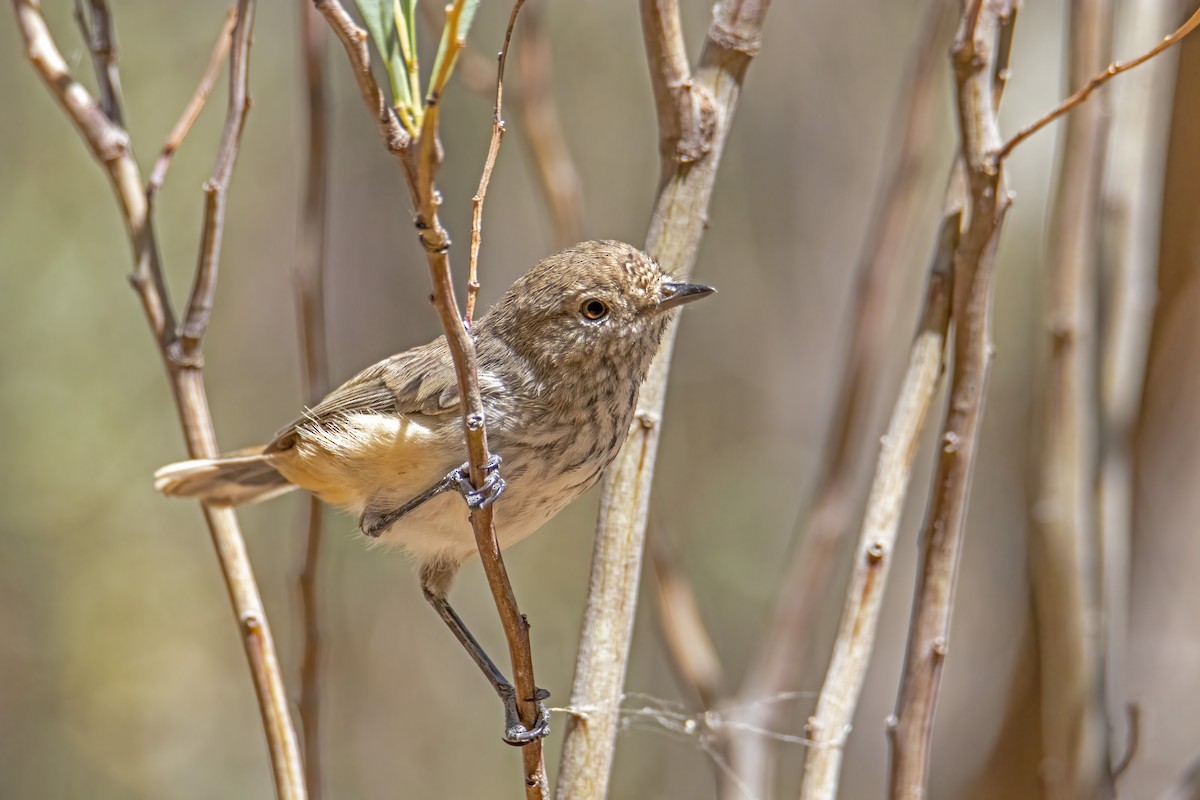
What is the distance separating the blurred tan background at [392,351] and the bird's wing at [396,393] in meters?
2.24

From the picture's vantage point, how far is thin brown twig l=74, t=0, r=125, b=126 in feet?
7.86

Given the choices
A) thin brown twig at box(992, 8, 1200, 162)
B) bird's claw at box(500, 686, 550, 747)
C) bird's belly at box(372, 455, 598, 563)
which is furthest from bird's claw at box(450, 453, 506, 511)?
thin brown twig at box(992, 8, 1200, 162)

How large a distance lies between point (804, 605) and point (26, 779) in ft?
12.2

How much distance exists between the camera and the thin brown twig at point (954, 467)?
6.51ft

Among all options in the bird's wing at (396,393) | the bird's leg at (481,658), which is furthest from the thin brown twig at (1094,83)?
the bird's leg at (481,658)

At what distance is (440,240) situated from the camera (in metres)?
1.32

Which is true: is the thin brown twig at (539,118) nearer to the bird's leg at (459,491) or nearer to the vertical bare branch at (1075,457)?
the bird's leg at (459,491)

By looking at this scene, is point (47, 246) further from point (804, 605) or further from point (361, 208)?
point (804, 605)

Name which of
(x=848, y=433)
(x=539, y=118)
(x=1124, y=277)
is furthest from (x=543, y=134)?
(x=1124, y=277)

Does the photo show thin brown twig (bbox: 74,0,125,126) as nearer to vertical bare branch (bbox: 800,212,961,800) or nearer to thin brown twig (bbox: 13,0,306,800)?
thin brown twig (bbox: 13,0,306,800)

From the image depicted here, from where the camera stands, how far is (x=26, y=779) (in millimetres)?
5016

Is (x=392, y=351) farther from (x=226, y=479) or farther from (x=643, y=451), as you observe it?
(x=643, y=451)

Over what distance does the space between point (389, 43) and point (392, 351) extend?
4.79m

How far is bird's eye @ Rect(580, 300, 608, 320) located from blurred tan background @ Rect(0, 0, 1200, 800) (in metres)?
2.51
